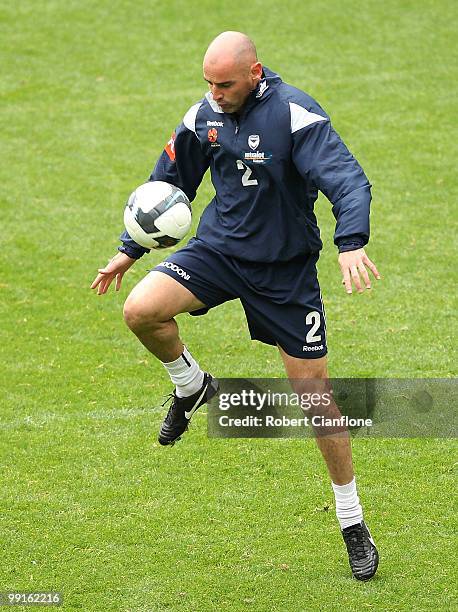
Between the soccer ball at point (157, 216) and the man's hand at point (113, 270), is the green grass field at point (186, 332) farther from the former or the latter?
the soccer ball at point (157, 216)

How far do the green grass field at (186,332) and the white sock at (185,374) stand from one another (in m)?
0.77

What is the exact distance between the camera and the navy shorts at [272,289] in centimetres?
622

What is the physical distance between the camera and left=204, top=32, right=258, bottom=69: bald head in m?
5.89

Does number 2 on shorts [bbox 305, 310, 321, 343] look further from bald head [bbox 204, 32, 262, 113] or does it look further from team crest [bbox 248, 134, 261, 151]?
bald head [bbox 204, 32, 262, 113]

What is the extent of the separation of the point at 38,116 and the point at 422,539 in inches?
366

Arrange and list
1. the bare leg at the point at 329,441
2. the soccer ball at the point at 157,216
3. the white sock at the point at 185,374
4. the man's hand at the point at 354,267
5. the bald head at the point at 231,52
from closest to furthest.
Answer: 1. the man's hand at the point at 354,267
2. the bald head at the point at 231,52
3. the bare leg at the point at 329,441
4. the soccer ball at the point at 157,216
5. the white sock at the point at 185,374

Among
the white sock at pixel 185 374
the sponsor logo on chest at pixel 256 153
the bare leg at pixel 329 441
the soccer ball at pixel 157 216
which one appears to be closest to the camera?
the sponsor logo on chest at pixel 256 153

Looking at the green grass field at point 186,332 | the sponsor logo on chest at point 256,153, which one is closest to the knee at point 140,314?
the sponsor logo on chest at point 256,153

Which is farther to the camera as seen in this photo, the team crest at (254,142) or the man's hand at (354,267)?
the team crest at (254,142)

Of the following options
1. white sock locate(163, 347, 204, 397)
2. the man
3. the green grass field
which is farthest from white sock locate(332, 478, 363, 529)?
white sock locate(163, 347, 204, 397)

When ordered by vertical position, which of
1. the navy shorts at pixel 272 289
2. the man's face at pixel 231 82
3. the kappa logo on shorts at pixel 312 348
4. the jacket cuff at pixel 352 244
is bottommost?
the kappa logo on shorts at pixel 312 348

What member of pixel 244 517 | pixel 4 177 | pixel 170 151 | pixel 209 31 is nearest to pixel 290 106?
pixel 170 151

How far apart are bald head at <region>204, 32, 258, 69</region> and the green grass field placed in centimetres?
265

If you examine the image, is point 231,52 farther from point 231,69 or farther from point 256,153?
point 256,153
